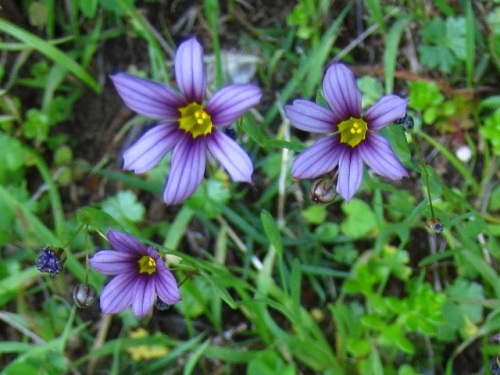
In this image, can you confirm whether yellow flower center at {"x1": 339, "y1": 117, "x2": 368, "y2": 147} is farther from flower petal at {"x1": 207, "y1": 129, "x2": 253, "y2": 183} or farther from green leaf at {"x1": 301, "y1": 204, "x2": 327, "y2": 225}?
green leaf at {"x1": 301, "y1": 204, "x2": 327, "y2": 225}

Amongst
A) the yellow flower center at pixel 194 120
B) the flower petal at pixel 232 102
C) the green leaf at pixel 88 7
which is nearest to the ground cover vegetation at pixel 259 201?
the green leaf at pixel 88 7

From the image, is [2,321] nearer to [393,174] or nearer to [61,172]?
[61,172]

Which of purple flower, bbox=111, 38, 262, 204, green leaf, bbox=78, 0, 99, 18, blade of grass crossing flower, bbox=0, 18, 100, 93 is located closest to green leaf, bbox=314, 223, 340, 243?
purple flower, bbox=111, 38, 262, 204

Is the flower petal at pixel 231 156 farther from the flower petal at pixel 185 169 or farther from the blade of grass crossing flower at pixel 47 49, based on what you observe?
the blade of grass crossing flower at pixel 47 49

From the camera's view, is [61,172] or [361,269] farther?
[61,172]

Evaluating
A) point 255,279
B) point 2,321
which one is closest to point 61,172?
point 2,321
